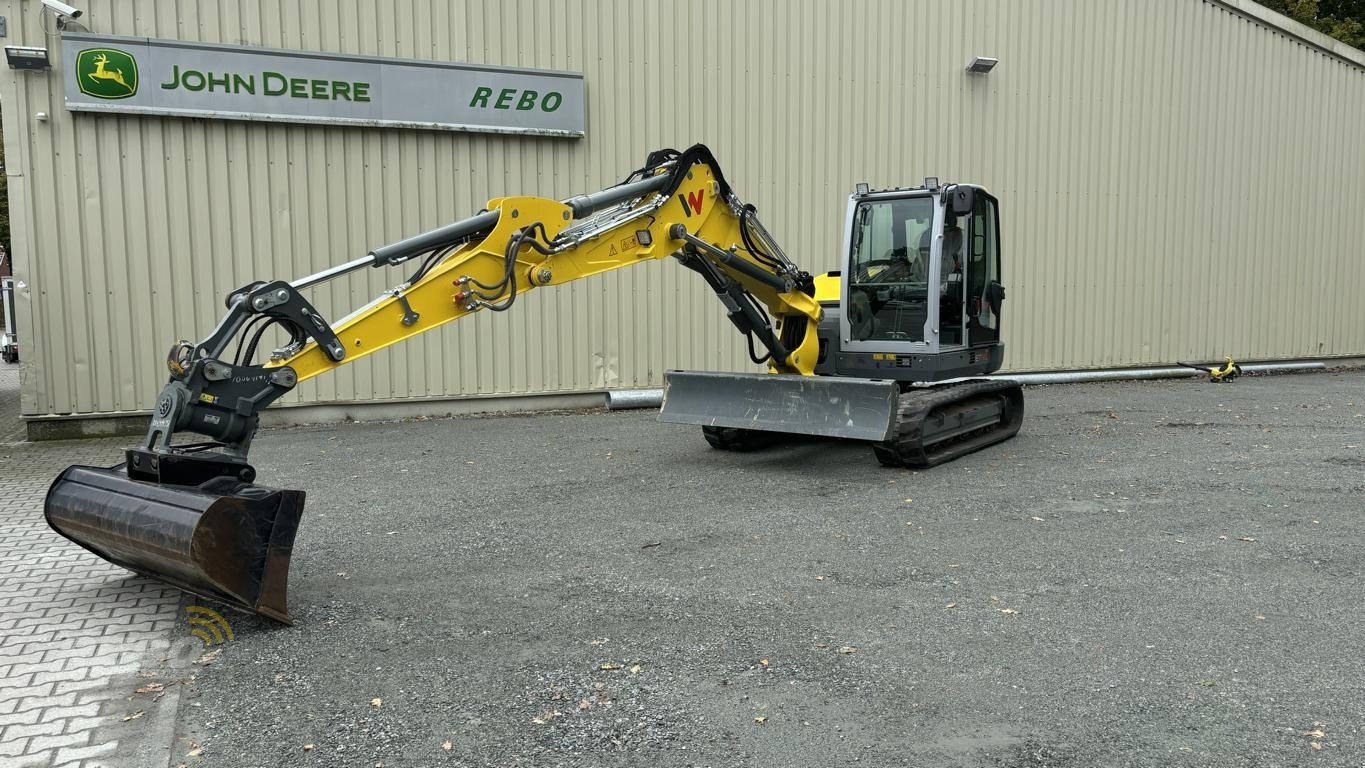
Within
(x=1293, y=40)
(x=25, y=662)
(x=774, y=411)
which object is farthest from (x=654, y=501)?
(x=1293, y=40)

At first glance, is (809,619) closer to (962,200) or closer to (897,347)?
(897,347)

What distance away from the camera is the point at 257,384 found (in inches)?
198

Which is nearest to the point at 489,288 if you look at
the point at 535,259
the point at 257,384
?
the point at 535,259

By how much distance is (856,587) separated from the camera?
5348mm

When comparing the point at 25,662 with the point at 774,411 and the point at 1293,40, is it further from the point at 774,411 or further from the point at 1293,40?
the point at 1293,40

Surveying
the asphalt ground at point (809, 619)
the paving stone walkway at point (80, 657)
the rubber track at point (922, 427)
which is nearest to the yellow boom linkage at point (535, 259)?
the rubber track at point (922, 427)

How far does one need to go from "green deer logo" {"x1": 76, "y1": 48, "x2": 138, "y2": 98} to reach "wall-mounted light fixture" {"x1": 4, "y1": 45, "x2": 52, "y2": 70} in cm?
32

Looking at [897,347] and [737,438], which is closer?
[897,347]

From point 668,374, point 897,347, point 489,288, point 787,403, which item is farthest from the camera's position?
point 668,374

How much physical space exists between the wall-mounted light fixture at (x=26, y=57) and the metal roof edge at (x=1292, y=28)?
1705 cm

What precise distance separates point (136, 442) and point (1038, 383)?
492 inches

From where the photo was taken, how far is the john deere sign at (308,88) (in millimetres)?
10312

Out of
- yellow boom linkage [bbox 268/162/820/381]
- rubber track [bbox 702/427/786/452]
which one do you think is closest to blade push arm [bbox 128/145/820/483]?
yellow boom linkage [bbox 268/162/820/381]

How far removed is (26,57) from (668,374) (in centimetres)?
752
